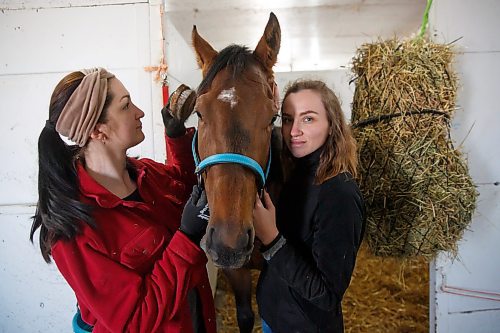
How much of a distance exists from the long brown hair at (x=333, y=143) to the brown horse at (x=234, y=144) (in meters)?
0.17

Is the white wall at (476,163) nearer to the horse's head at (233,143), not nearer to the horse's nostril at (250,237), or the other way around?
the horse's head at (233,143)

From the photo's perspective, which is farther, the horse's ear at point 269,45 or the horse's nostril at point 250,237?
the horse's ear at point 269,45

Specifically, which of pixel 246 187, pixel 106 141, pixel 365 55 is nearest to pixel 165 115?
pixel 106 141

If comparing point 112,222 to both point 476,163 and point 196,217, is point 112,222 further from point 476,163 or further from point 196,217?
point 476,163

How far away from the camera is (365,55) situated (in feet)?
5.70

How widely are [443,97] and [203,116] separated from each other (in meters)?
1.18

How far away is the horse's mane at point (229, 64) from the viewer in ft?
3.67

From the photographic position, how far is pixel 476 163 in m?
2.03

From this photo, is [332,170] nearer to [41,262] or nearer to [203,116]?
[203,116]

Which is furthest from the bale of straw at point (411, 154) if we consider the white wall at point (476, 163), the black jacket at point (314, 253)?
the black jacket at point (314, 253)

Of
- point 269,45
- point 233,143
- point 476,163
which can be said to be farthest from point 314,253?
point 476,163

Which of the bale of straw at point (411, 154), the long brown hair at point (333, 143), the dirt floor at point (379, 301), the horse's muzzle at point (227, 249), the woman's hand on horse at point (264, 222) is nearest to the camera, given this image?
the horse's muzzle at point (227, 249)

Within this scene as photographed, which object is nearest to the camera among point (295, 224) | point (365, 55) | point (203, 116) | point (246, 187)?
point (246, 187)

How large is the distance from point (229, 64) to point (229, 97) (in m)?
0.17
